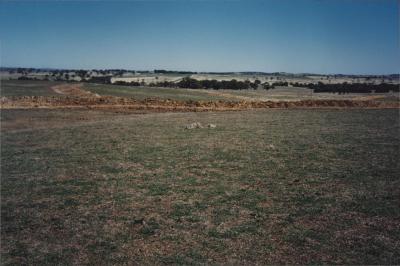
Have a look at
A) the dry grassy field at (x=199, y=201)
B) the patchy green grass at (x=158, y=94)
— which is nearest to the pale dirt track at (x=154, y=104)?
the patchy green grass at (x=158, y=94)

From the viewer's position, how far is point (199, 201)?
12.8 m

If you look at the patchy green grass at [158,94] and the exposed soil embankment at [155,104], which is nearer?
the exposed soil embankment at [155,104]

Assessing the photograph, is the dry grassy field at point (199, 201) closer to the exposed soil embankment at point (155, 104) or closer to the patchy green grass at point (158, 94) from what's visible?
the exposed soil embankment at point (155, 104)

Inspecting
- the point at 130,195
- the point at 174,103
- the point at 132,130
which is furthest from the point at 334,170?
the point at 174,103

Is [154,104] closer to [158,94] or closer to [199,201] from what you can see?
[158,94]

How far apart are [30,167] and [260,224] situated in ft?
37.8

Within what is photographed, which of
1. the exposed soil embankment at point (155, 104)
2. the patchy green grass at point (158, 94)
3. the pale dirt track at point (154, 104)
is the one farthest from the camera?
the patchy green grass at point (158, 94)

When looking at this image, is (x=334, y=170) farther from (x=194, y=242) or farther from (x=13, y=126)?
(x=13, y=126)

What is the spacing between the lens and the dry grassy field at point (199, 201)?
30.1 ft

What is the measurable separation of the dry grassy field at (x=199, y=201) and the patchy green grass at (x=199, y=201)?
4 centimetres

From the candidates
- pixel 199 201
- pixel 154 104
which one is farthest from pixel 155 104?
pixel 199 201

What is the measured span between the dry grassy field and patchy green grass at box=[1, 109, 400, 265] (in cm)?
4

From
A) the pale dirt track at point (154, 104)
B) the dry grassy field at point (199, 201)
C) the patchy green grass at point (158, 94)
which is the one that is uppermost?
the patchy green grass at point (158, 94)

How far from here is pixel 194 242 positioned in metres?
9.61
